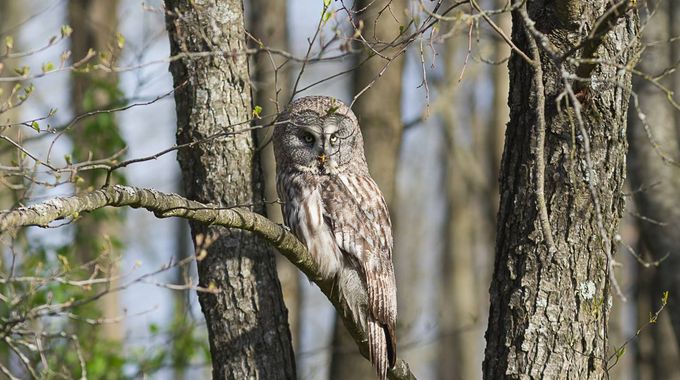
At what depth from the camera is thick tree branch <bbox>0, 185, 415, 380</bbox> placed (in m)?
3.30

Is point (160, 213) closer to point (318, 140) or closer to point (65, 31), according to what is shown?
point (65, 31)

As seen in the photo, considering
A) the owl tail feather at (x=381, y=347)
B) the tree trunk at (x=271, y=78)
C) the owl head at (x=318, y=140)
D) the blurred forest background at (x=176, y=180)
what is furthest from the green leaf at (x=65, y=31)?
the tree trunk at (x=271, y=78)

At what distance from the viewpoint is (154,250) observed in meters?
21.7

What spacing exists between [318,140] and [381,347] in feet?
4.65

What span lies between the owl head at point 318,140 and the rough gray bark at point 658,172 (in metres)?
2.09

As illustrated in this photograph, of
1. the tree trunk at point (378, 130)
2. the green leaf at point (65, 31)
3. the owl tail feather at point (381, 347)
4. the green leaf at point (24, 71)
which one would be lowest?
the owl tail feather at point (381, 347)

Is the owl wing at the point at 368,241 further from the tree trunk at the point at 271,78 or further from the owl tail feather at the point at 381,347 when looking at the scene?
the tree trunk at the point at 271,78

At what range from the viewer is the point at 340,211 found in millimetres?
5785

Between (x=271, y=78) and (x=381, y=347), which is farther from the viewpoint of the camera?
(x=271, y=78)

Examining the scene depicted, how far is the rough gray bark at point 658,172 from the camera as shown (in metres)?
6.61

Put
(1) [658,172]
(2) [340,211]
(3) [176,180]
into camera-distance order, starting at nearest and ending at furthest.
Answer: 1. (2) [340,211]
2. (1) [658,172]
3. (3) [176,180]

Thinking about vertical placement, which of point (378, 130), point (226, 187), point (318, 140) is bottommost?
point (226, 187)

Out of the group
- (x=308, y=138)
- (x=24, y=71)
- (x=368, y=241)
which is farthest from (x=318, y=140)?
(x=24, y=71)

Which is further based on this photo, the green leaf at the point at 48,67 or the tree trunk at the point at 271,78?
the tree trunk at the point at 271,78
